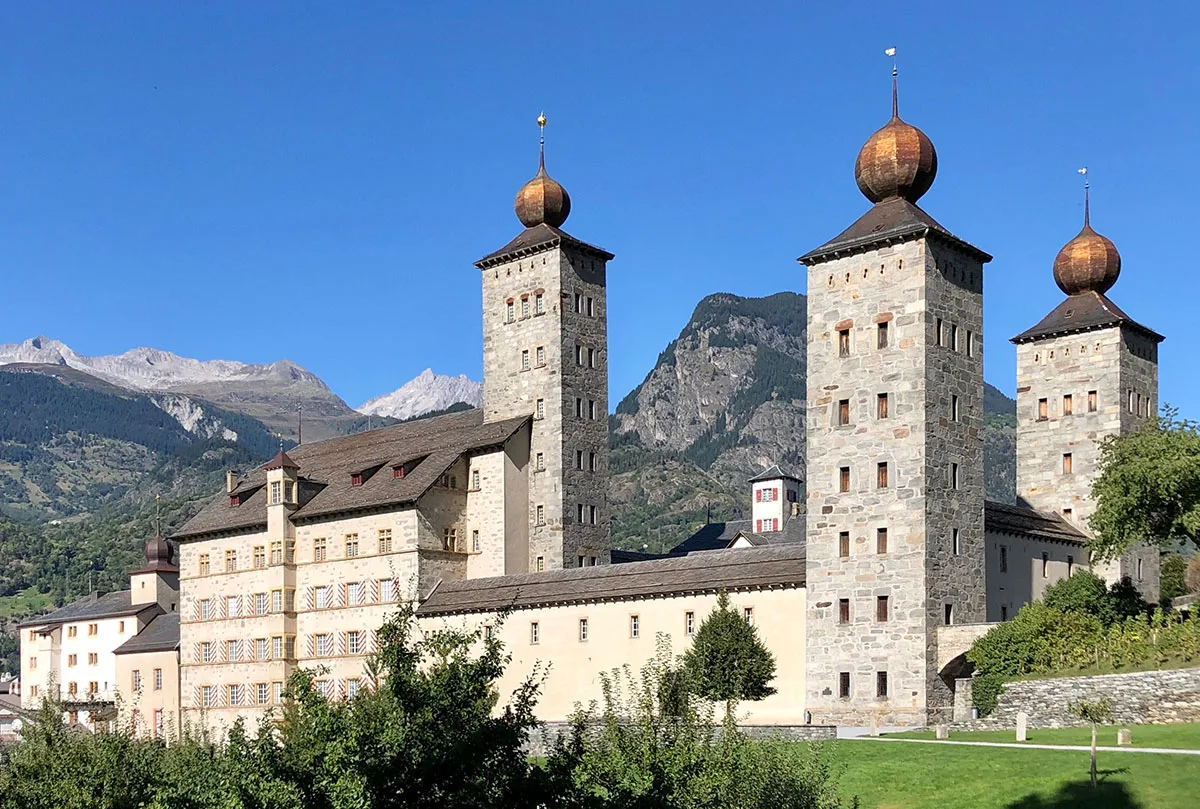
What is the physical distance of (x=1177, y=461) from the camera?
185ft

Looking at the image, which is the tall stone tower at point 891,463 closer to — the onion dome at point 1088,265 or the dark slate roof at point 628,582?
the dark slate roof at point 628,582

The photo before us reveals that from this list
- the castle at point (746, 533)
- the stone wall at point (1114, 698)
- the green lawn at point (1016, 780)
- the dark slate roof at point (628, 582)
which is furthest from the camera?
the dark slate roof at point (628, 582)

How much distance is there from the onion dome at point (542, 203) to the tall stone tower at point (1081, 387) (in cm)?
2179

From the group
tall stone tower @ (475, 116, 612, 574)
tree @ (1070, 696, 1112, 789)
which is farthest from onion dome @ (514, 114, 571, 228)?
tree @ (1070, 696, 1112, 789)

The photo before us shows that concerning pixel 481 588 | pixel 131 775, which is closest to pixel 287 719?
pixel 131 775

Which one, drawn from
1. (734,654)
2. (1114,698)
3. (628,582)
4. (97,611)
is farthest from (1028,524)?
(97,611)

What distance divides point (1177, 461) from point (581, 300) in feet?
93.0

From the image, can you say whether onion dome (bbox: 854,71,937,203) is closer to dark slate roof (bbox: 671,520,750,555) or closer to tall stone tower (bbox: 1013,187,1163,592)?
tall stone tower (bbox: 1013,187,1163,592)

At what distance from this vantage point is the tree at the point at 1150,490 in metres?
56.3

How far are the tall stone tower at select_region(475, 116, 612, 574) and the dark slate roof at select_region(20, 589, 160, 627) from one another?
46177 mm

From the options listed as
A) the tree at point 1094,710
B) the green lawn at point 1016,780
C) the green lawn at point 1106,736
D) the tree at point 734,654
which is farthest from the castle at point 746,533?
the green lawn at point 1016,780

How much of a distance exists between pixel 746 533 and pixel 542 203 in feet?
94.9

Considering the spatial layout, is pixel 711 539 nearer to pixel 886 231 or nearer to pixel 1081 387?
pixel 1081 387

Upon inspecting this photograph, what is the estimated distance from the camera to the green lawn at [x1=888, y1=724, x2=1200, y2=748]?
42000 millimetres
